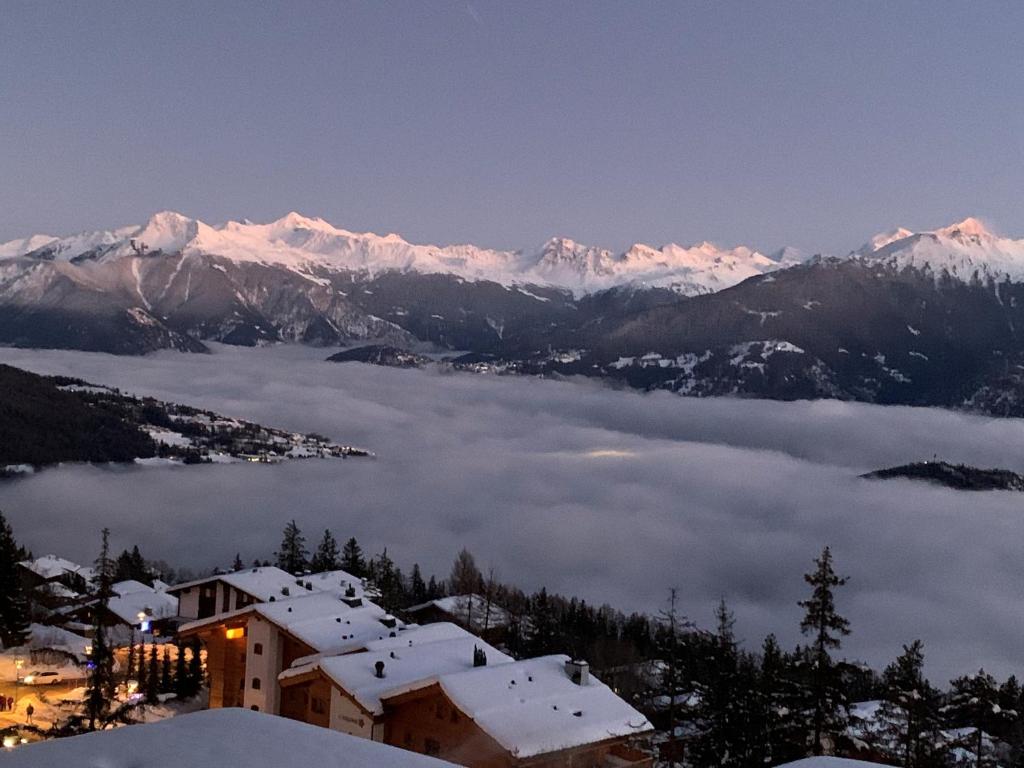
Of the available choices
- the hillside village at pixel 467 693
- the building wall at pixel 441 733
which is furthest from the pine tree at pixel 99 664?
the building wall at pixel 441 733

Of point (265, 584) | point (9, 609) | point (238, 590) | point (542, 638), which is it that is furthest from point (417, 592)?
point (9, 609)

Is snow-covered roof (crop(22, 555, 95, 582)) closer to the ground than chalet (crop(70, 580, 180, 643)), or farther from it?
closer to the ground

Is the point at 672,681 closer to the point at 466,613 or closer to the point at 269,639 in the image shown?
the point at 269,639

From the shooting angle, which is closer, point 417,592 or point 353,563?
point 353,563

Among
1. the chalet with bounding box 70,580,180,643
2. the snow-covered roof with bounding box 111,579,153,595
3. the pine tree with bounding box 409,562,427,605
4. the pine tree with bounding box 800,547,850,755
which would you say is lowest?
the pine tree with bounding box 409,562,427,605

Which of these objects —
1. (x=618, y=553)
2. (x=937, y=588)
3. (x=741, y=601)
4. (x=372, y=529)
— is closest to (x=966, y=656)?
(x=741, y=601)

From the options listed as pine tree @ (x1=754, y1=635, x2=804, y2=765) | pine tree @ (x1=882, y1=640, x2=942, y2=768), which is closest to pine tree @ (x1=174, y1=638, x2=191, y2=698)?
pine tree @ (x1=754, y1=635, x2=804, y2=765)

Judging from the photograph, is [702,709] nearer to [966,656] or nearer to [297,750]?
[297,750]

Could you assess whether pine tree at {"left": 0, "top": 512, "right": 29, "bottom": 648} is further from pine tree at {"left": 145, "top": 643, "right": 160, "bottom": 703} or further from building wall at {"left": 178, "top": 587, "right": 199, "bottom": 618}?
building wall at {"left": 178, "top": 587, "right": 199, "bottom": 618}

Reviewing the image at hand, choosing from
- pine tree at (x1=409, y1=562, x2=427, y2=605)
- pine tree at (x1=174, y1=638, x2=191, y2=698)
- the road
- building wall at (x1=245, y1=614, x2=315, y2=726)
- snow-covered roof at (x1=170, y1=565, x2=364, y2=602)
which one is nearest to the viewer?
building wall at (x1=245, y1=614, x2=315, y2=726)
